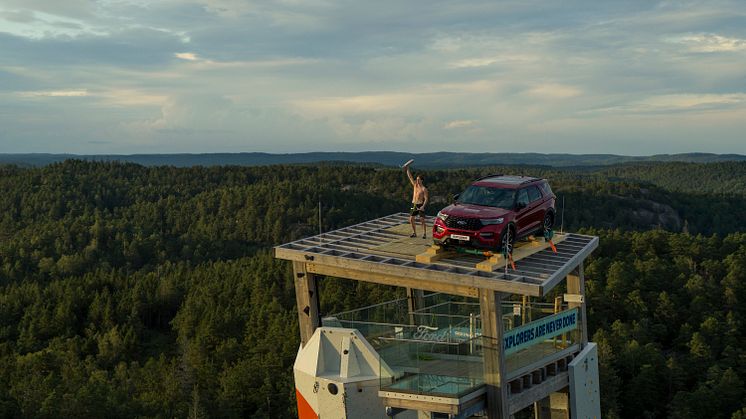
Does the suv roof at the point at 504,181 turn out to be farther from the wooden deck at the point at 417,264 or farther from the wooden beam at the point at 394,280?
the wooden beam at the point at 394,280

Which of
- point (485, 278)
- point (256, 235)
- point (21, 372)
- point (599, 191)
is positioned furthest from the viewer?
point (599, 191)

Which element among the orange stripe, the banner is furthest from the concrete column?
the orange stripe

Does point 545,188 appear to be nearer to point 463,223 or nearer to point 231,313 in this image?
point 463,223

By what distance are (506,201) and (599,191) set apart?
184764 millimetres

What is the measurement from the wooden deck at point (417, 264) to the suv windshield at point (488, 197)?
1.66 m

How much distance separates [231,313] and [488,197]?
63.5 meters

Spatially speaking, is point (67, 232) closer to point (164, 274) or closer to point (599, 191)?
point (164, 274)

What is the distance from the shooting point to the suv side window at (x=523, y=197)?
20594mm

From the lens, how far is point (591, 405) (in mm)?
21828

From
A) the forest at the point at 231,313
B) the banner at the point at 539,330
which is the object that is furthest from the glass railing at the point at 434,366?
the forest at the point at 231,313

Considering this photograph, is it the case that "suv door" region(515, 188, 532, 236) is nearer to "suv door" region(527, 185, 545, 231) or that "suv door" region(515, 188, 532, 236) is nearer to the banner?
"suv door" region(527, 185, 545, 231)

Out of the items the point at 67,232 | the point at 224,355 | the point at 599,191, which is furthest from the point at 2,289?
the point at 599,191

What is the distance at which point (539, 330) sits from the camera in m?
19.4

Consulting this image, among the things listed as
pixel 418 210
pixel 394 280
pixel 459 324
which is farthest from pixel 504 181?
pixel 394 280
